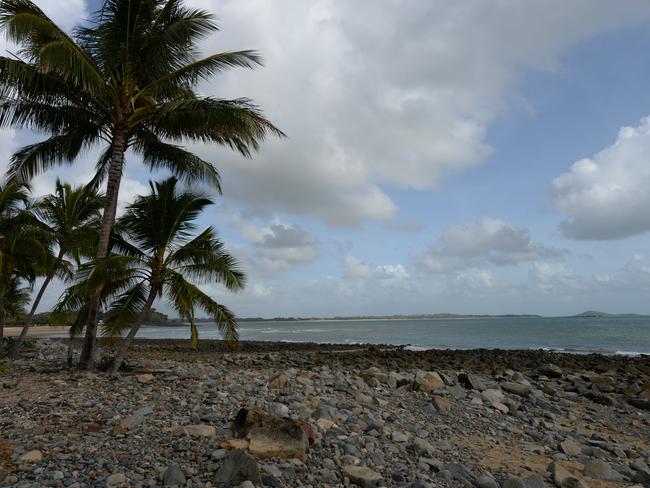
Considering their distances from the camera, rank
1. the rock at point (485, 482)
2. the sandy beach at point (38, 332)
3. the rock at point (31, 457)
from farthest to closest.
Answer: the sandy beach at point (38, 332), the rock at point (485, 482), the rock at point (31, 457)

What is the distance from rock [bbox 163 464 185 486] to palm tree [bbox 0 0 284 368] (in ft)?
21.9

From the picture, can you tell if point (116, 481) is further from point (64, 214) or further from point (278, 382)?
point (64, 214)

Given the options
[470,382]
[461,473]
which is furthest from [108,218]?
[470,382]

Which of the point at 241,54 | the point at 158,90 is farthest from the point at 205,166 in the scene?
the point at 241,54

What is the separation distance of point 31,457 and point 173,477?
1.73 m

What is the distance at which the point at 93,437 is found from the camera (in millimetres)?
5672

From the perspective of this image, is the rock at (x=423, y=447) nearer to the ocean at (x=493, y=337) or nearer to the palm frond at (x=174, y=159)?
the palm frond at (x=174, y=159)

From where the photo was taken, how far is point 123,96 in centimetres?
1075

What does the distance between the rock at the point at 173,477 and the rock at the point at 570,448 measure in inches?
249

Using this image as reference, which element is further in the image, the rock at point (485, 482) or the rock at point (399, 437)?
the rock at point (399, 437)

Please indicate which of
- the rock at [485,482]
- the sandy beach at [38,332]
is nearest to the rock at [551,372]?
the rock at [485,482]

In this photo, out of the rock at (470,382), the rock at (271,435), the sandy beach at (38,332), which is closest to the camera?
the rock at (271,435)

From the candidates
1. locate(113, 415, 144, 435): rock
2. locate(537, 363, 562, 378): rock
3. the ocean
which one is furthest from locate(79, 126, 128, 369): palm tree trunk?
the ocean

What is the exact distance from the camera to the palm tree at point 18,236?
14609 millimetres
